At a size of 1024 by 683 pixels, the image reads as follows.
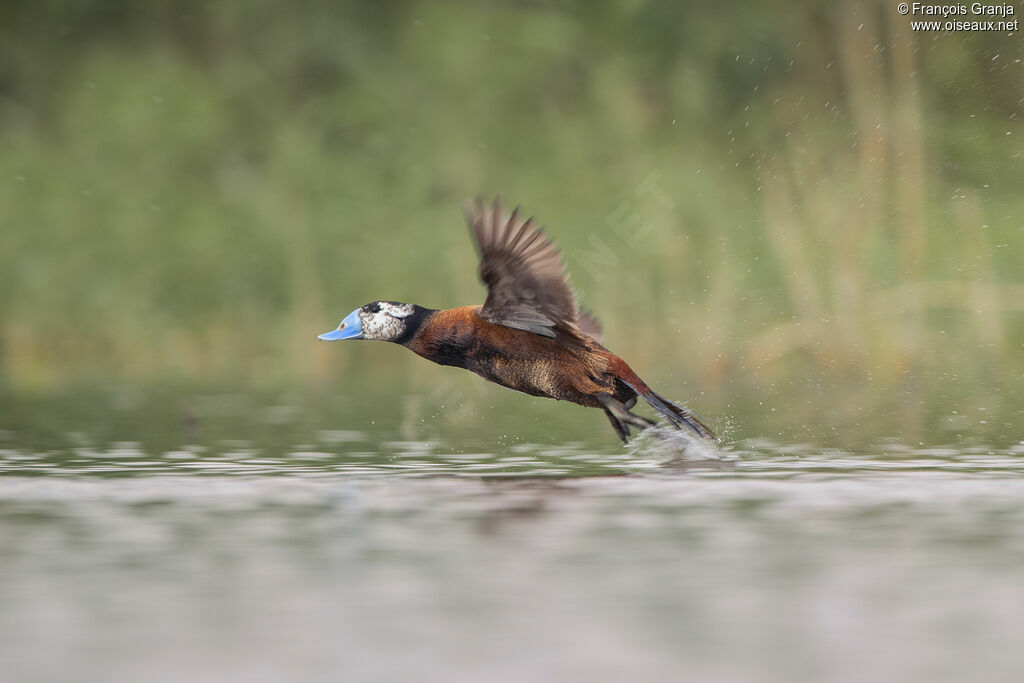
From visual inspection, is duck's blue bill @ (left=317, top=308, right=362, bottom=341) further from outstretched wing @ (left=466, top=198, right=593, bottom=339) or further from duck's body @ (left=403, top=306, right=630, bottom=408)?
outstretched wing @ (left=466, top=198, right=593, bottom=339)

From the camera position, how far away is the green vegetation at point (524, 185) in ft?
39.4

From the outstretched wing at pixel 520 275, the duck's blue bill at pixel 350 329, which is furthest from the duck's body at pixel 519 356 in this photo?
the duck's blue bill at pixel 350 329

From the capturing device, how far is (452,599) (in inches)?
163

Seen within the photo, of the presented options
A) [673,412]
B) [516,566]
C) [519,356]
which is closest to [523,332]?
[519,356]

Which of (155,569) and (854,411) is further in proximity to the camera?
(854,411)

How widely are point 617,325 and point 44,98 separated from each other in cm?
895

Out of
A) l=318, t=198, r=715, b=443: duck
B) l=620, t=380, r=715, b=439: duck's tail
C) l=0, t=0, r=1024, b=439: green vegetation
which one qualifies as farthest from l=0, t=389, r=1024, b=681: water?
l=0, t=0, r=1024, b=439: green vegetation

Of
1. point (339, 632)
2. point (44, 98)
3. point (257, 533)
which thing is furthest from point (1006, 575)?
point (44, 98)

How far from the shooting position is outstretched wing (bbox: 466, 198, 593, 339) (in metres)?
6.62

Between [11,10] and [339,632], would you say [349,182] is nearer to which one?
[11,10]

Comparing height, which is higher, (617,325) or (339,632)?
(617,325)

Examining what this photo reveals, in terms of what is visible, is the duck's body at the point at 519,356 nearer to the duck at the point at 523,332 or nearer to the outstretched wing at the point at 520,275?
the duck at the point at 523,332

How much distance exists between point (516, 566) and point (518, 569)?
4 cm

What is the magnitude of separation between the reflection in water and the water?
1 centimetres
